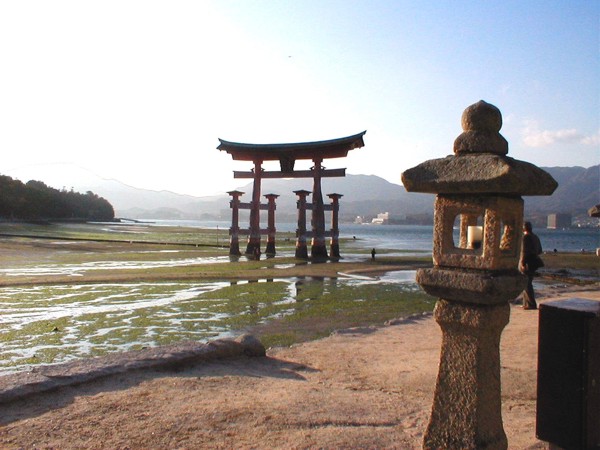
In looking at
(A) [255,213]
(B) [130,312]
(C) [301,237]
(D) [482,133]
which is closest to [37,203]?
(A) [255,213]

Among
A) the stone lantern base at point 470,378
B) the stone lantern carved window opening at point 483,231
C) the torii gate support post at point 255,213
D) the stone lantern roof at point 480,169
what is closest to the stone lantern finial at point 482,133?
the stone lantern roof at point 480,169

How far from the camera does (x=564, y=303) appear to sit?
3875 millimetres

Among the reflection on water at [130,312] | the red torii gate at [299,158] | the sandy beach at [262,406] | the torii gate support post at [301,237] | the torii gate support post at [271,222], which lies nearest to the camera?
the sandy beach at [262,406]

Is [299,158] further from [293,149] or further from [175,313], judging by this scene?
[175,313]

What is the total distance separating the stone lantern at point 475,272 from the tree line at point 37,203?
76.1 m

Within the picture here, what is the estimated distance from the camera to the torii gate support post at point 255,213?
99.2ft

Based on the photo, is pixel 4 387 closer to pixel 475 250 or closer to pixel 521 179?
pixel 475 250

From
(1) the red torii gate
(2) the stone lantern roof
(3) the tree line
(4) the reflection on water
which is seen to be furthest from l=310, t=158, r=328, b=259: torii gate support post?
(3) the tree line

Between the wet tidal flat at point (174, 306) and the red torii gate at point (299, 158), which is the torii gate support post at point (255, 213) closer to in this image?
the red torii gate at point (299, 158)

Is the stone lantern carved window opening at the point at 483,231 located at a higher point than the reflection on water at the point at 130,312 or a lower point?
higher

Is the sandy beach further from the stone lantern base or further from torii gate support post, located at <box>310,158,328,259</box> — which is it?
torii gate support post, located at <box>310,158,328,259</box>

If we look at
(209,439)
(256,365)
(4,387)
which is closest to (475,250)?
(209,439)

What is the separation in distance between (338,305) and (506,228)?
9270 millimetres

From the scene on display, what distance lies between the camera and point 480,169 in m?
3.46
